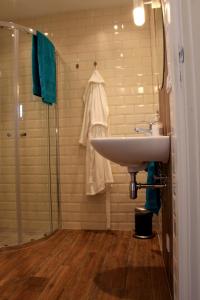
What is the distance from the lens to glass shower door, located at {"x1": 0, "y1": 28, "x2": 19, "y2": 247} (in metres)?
2.35

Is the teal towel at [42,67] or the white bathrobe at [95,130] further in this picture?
the white bathrobe at [95,130]

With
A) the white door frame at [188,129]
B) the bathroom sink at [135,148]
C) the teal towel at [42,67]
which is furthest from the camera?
the teal towel at [42,67]

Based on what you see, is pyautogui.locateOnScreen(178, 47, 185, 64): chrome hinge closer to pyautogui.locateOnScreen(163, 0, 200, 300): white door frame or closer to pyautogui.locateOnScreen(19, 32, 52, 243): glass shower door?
pyautogui.locateOnScreen(163, 0, 200, 300): white door frame

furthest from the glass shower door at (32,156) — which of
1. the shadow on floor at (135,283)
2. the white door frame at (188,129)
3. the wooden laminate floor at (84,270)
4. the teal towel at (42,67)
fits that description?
the white door frame at (188,129)

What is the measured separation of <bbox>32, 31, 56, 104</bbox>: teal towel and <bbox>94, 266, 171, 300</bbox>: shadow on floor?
160 cm

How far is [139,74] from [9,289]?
211 cm

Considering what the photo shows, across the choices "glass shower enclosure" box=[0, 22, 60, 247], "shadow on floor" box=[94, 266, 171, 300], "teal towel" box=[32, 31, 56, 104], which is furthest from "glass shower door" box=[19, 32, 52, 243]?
"shadow on floor" box=[94, 266, 171, 300]

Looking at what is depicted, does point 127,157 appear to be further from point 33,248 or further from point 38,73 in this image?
point 38,73

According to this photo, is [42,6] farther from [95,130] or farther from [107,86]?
[95,130]

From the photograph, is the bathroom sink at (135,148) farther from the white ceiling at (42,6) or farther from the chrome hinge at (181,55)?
the white ceiling at (42,6)

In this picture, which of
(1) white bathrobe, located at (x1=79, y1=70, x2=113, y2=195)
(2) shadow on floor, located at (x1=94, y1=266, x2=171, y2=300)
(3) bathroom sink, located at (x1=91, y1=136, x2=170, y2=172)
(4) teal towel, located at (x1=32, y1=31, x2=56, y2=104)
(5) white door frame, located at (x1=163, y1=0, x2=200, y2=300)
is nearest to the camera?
(5) white door frame, located at (x1=163, y1=0, x2=200, y2=300)

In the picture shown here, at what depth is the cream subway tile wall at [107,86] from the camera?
2.55 metres

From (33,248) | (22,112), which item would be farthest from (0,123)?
(33,248)

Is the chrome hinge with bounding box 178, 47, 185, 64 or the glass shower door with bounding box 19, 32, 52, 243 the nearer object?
the chrome hinge with bounding box 178, 47, 185, 64
